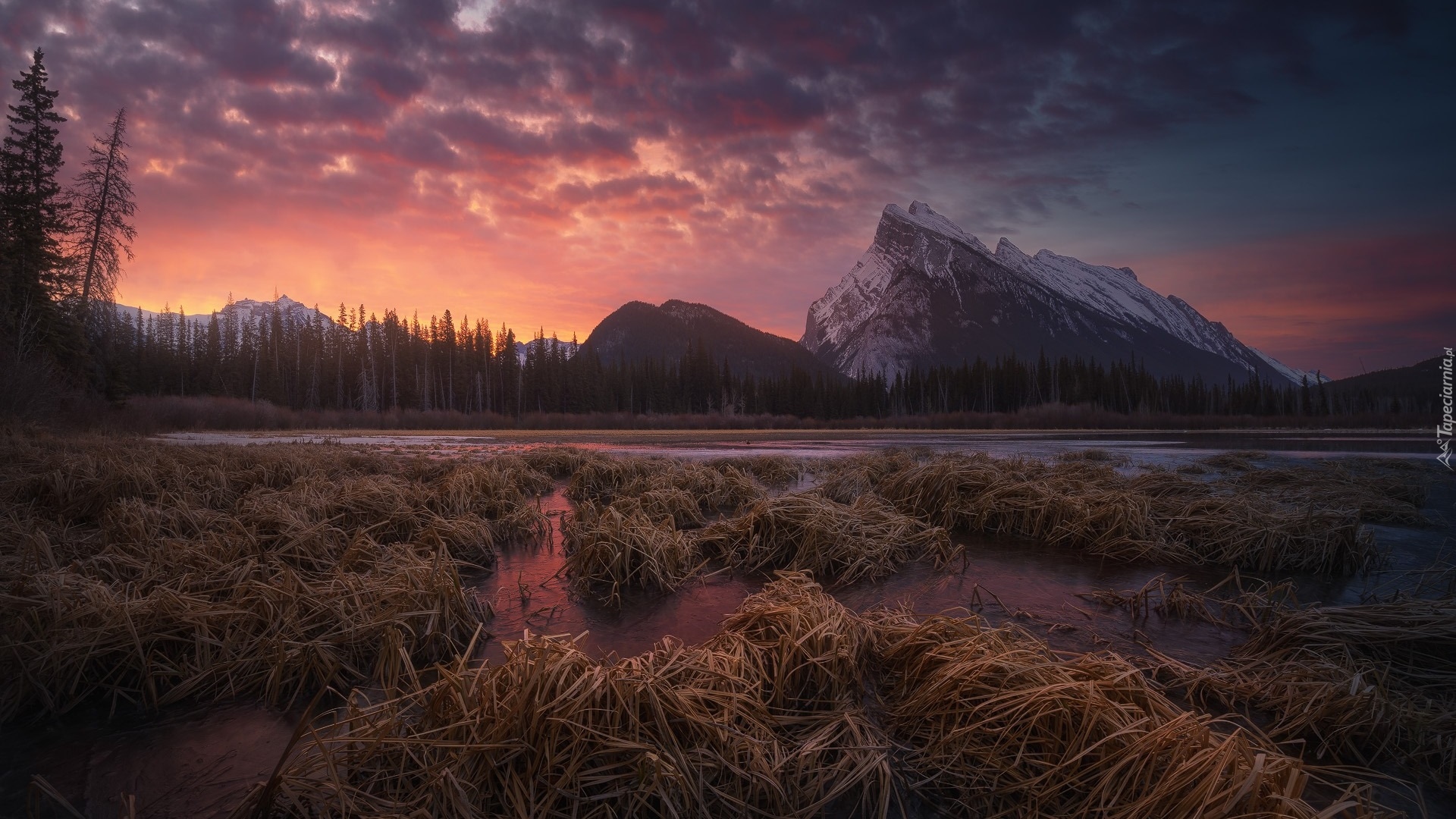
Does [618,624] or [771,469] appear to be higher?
[771,469]

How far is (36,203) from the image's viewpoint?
24484mm

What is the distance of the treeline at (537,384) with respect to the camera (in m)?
81.8

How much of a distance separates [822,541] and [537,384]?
305 ft

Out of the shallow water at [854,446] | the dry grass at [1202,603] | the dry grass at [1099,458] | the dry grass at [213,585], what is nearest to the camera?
the dry grass at [213,585]

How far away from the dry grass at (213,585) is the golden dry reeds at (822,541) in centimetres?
278

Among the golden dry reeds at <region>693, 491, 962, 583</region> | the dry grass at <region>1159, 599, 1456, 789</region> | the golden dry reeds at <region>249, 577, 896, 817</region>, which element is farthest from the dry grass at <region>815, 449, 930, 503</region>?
the golden dry reeds at <region>249, 577, 896, 817</region>

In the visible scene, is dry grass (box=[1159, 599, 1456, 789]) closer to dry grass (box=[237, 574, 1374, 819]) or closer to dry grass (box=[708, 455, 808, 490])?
dry grass (box=[237, 574, 1374, 819])

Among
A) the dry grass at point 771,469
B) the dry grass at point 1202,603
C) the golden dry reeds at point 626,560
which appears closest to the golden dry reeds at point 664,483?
the dry grass at point 771,469

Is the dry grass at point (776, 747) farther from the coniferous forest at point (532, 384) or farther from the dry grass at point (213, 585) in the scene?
the coniferous forest at point (532, 384)

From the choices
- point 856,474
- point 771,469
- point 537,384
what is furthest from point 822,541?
point 537,384

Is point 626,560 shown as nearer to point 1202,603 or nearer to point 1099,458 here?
point 1202,603

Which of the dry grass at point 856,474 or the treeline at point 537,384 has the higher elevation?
the treeline at point 537,384

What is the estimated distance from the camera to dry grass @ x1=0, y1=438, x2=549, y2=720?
9.96ft

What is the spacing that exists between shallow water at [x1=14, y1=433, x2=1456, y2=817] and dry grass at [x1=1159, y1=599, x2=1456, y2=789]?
1.01ft
